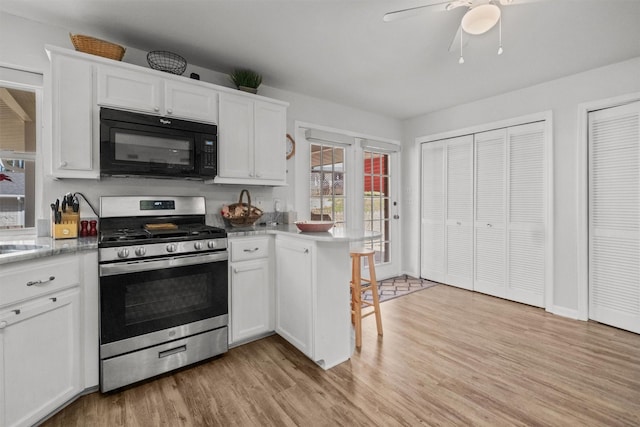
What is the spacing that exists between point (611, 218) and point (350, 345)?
9.18ft

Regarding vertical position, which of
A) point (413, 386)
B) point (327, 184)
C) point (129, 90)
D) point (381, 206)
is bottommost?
point (413, 386)

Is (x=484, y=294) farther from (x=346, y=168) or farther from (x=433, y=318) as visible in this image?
(x=346, y=168)

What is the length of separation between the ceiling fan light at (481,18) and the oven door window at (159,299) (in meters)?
2.26

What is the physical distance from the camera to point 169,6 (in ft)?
6.58

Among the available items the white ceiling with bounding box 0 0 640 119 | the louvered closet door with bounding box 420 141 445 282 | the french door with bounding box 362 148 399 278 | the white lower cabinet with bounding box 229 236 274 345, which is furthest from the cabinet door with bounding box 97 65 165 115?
the louvered closet door with bounding box 420 141 445 282

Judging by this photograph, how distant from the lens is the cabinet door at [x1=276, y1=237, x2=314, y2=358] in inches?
86.9

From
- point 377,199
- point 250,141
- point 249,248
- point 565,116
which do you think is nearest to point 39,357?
point 249,248

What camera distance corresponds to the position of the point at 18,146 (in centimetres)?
218

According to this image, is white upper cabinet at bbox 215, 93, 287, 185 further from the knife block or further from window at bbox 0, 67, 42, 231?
window at bbox 0, 67, 42, 231

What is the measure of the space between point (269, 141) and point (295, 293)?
1.44 meters

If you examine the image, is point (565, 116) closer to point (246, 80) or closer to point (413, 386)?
point (413, 386)

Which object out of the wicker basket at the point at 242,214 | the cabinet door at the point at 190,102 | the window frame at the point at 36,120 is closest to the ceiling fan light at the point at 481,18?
the cabinet door at the point at 190,102

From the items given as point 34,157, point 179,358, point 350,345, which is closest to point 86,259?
point 179,358

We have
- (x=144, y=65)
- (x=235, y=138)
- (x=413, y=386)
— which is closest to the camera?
(x=413, y=386)
